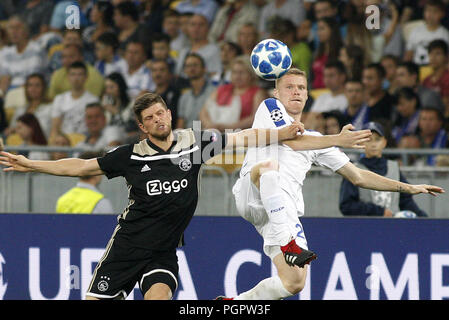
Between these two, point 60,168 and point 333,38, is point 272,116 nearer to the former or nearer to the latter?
point 60,168

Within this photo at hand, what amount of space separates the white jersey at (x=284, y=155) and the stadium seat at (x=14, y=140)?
19.0 ft

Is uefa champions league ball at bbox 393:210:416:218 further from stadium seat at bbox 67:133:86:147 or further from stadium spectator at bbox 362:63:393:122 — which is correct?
stadium seat at bbox 67:133:86:147

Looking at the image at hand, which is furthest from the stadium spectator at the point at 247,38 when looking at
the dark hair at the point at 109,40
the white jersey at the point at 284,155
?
the white jersey at the point at 284,155

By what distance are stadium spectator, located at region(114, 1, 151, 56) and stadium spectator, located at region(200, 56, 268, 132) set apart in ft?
7.26

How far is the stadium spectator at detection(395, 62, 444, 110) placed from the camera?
41.7 ft

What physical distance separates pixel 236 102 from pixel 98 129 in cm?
196

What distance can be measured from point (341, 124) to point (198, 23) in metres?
3.30

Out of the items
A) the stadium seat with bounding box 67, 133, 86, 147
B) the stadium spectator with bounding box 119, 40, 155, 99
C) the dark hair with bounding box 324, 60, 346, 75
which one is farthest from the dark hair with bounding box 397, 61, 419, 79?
the stadium seat with bounding box 67, 133, 86, 147

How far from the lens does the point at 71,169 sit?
323 inches

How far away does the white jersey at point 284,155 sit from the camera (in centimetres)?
857

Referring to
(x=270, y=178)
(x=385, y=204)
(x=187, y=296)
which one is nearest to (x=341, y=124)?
(x=385, y=204)

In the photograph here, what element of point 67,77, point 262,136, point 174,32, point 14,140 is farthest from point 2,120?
point 262,136

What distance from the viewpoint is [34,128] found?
1377 centimetres
